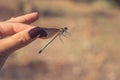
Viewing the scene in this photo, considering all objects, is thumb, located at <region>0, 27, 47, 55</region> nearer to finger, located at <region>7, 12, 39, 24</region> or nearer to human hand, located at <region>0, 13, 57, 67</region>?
human hand, located at <region>0, 13, 57, 67</region>

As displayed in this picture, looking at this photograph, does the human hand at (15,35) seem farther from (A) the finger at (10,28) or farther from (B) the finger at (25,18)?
(B) the finger at (25,18)

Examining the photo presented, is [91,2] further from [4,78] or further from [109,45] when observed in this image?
[4,78]

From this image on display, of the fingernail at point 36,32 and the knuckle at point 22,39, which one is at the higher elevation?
the fingernail at point 36,32

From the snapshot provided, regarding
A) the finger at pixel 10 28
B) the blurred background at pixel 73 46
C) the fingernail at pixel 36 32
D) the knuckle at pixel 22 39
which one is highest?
the fingernail at pixel 36 32

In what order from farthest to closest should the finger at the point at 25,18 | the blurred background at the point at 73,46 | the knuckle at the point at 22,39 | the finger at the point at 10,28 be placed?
the blurred background at the point at 73,46
the finger at the point at 25,18
the finger at the point at 10,28
the knuckle at the point at 22,39

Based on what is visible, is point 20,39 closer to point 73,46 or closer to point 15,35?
point 15,35

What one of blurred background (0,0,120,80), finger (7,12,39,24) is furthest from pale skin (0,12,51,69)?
blurred background (0,0,120,80)

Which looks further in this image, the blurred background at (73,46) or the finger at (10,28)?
the blurred background at (73,46)

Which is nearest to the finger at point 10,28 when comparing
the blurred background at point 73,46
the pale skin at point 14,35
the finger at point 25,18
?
the pale skin at point 14,35

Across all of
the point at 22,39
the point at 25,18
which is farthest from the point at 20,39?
the point at 25,18
